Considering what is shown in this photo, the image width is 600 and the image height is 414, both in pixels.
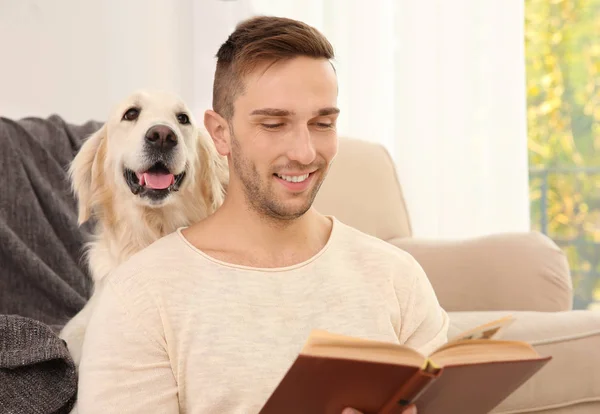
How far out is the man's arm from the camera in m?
1.09

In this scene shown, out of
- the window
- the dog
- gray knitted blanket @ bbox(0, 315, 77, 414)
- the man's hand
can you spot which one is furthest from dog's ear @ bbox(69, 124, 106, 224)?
the window

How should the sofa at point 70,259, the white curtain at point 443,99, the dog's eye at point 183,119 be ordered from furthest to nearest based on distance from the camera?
the white curtain at point 443,99 < the sofa at point 70,259 < the dog's eye at point 183,119

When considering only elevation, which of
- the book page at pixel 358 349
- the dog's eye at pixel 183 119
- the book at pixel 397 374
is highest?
the dog's eye at pixel 183 119

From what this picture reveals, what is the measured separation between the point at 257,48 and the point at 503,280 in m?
1.13

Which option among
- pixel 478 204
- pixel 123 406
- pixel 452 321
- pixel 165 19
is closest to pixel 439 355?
pixel 123 406

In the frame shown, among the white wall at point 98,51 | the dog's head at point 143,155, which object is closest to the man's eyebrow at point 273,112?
the dog's head at point 143,155

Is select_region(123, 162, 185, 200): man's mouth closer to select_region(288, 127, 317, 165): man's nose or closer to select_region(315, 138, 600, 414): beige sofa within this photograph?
select_region(288, 127, 317, 165): man's nose

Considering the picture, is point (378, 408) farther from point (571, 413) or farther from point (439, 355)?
point (571, 413)

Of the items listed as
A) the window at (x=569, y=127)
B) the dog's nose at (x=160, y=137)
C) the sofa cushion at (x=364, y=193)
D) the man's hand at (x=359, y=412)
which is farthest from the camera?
the window at (x=569, y=127)

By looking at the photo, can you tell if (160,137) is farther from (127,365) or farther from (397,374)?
(397,374)

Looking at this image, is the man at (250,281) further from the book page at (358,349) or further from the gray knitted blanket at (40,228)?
the gray knitted blanket at (40,228)

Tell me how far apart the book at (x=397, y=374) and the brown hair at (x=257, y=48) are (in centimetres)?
48

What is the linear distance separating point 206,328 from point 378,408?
0.30 metres

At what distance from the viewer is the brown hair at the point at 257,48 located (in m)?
1.15
